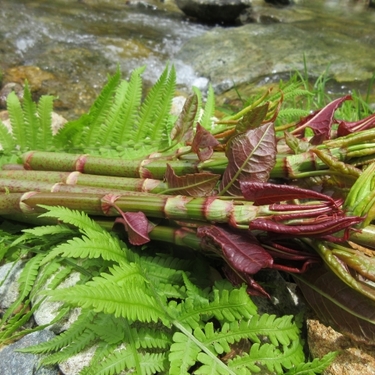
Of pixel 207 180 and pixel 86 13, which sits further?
pixel 86 13

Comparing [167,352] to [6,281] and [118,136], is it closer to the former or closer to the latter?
[6,281]

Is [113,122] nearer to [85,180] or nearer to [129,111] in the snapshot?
[129,111]

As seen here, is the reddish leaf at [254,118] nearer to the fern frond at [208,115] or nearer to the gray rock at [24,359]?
the fern frond at [208,115]

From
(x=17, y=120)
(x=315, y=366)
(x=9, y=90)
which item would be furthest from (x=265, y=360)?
(x=9, y=90)

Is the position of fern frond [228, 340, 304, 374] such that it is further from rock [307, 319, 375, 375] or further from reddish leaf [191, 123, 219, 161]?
reddish leaf [191, 123, 219, 161]

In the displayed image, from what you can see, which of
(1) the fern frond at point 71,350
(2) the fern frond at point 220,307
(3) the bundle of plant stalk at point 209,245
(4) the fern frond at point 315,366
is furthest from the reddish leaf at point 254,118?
(1) the fern frond at point 71,350

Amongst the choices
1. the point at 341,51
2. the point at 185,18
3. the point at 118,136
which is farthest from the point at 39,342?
the point at 185,18

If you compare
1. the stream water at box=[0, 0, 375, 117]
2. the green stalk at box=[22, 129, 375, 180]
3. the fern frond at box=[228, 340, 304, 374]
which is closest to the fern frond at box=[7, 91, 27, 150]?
the green stalk at box=[22, 129, 375, 180]
